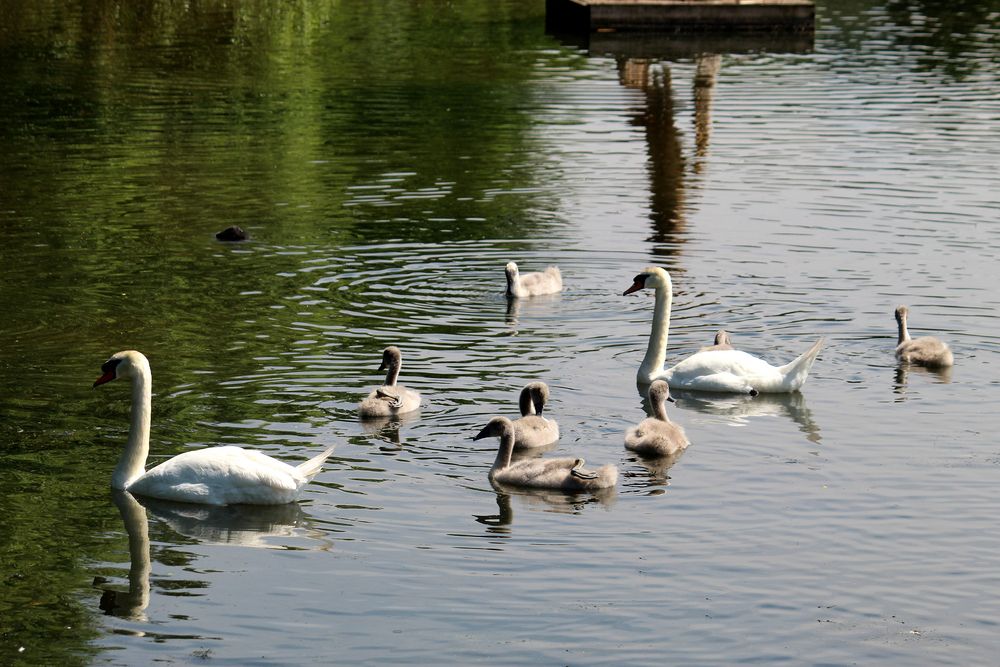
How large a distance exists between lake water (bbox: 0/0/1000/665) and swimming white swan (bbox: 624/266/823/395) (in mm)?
173

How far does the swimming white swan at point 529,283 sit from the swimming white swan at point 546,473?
20.2 ft

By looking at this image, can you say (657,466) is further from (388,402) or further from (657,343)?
(657,343)

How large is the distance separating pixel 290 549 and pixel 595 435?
11.4ft

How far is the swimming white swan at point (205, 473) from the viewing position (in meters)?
12.4

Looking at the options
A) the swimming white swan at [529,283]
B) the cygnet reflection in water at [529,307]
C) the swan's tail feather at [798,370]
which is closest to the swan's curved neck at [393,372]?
the cygnet reflection in water at [529,307]

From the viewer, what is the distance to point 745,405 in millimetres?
15398

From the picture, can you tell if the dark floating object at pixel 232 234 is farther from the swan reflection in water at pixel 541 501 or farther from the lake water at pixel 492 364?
the swan reflection in water at pixel 541 501

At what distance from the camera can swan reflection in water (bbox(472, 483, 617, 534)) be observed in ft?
40.0

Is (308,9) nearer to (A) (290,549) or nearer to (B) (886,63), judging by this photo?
(B) (886,63)

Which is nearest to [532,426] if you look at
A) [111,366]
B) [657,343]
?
[657,343]

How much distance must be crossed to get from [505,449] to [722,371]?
11.0 feet

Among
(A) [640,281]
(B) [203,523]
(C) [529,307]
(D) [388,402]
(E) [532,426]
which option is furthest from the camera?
(C) [529,307]

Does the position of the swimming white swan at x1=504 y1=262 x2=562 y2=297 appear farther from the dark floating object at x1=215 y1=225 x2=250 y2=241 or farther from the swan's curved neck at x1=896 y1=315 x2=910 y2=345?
the dark floating object at x1=215 y1=225 x2=250 y2=241

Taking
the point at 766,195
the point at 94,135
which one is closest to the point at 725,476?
the point at 766,195
